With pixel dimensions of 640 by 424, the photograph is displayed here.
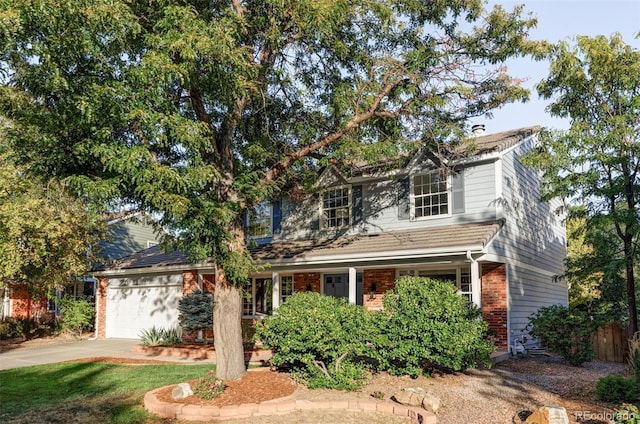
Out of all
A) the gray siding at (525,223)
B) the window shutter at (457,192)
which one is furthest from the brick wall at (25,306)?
the gray siding at (525,223)

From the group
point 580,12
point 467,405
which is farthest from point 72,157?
point 580,12

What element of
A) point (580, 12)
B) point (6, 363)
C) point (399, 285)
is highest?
point (580, 12)

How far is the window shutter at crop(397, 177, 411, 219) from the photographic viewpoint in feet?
50.5

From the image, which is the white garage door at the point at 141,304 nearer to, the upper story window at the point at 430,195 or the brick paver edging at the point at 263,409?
the upper story window at the point at 430,195

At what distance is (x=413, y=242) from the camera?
13594 mm

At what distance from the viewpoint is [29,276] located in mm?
18469

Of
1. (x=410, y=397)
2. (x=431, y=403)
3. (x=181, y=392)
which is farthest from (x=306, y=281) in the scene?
(x=431, y=403)

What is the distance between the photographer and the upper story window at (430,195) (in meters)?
14.8

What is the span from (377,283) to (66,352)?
10.4 metres

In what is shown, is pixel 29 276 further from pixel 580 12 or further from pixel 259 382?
pixel 580 12

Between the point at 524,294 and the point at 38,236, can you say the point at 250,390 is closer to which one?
the point at 524,294

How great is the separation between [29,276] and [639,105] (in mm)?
20416

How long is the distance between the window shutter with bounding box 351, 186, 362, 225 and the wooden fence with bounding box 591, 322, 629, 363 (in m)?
7.79

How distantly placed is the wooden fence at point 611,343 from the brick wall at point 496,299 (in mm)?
3029
